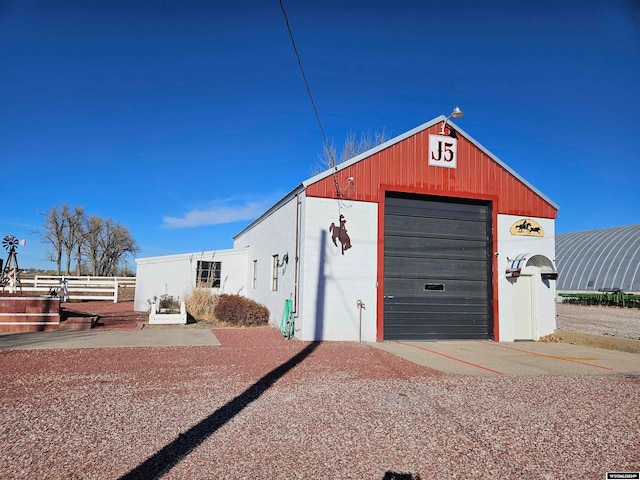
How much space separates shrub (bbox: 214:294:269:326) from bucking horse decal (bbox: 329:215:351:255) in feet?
15.0

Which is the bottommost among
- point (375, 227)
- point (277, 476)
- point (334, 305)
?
point (277, 476)

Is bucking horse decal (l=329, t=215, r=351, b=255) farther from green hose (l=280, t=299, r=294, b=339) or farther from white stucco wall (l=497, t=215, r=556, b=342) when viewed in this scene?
white stucco wall (l=497, t=215, r=556, b=342)

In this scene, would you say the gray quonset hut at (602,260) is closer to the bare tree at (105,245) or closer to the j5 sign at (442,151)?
the j5 sign at (442,151)

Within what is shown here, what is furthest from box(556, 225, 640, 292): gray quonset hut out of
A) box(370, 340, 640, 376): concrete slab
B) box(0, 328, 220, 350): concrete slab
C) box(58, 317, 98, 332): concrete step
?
box(58, 317, 98, 332): concrete step

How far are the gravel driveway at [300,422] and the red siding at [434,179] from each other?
544 centimetres

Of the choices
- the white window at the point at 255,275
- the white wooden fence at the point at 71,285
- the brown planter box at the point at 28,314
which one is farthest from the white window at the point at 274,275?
the white wooden fence at the point at 71,285

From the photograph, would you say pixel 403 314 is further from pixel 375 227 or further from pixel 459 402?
pixel 459 402

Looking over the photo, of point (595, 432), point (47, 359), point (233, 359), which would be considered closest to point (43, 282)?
point (47, 359)

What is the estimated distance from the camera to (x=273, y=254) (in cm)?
1524

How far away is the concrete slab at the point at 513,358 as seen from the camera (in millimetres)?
8352

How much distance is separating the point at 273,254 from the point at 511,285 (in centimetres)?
763

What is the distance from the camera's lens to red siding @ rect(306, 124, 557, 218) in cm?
1204

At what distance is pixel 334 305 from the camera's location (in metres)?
11.5

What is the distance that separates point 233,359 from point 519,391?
200 inches
